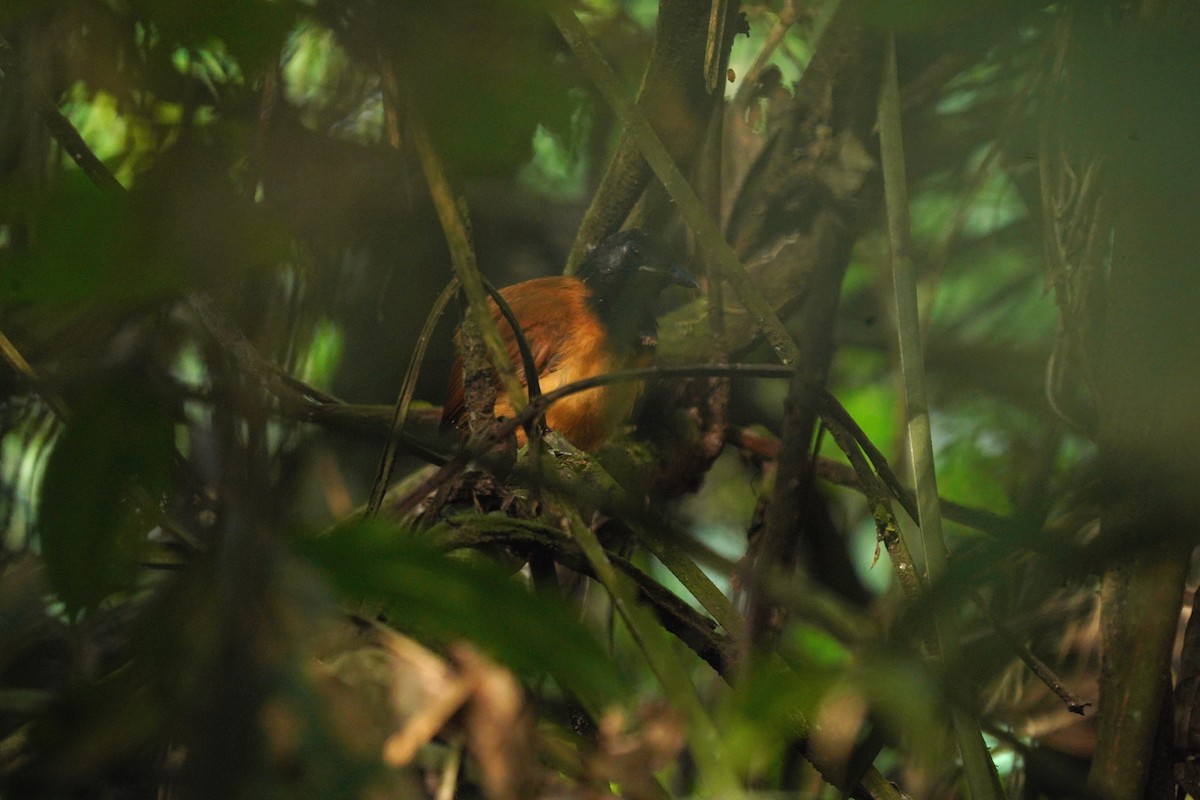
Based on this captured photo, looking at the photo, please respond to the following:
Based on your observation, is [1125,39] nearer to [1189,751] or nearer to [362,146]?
[362,146]

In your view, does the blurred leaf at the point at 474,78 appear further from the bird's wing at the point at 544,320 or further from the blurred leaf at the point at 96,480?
the bird's wing at the point at 544,320

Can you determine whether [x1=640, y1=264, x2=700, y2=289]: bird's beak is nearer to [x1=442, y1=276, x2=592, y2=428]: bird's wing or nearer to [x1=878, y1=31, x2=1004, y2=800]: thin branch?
[x1=442, y1=276, x2=592, y2=428]: bird's wing

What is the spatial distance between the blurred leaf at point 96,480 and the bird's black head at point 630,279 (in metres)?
2.95

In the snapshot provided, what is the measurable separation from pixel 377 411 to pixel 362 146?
3.82ft

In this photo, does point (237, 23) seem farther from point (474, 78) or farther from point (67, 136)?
point (67, 136)

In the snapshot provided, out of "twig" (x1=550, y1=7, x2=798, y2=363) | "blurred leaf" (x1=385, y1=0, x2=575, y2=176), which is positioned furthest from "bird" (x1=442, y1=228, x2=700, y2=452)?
"blurred leaf" (x1=385, y1=0, x2=575, y2=176)

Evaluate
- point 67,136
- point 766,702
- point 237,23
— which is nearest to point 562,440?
point 67,136

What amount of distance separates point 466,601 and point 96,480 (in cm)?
31

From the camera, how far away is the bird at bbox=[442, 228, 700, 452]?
146 inches

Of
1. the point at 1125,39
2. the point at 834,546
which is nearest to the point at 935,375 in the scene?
the point at 834,546

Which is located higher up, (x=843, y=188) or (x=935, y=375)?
(x=843, y=188)

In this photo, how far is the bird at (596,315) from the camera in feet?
12.2

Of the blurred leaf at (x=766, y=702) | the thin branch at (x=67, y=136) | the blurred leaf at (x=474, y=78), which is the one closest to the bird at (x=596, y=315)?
the thin branch at (x=67, y=136)

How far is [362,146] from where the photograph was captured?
1980 mm
